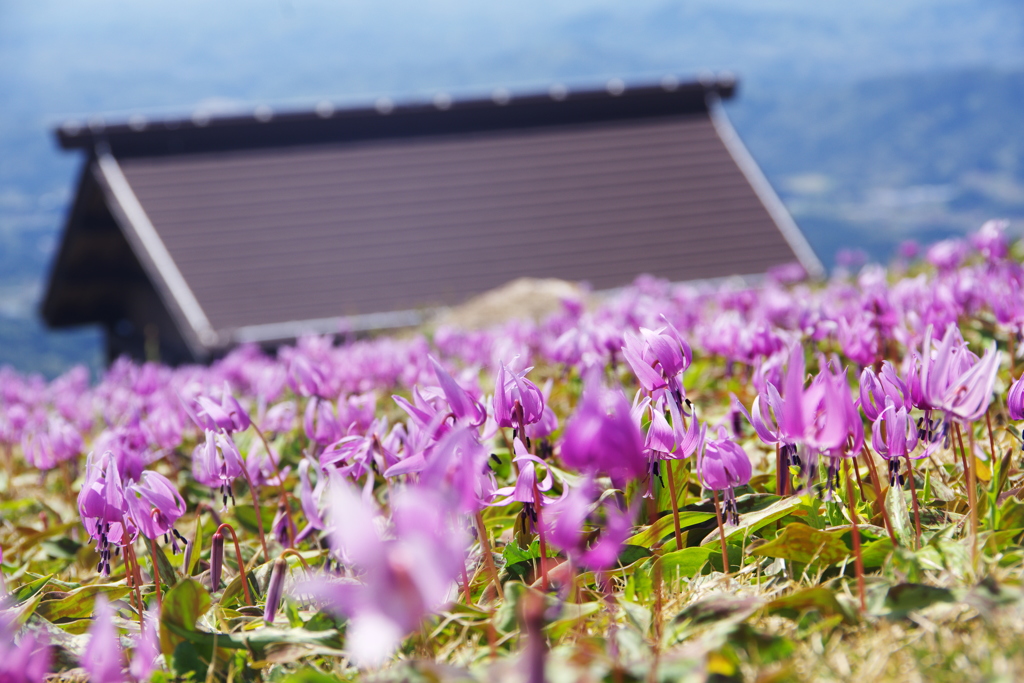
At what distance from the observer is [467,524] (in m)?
1.93

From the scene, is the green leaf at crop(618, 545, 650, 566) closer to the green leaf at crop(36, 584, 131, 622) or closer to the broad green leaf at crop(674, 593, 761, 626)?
the broad green leaf at crop(674, 593, 761, 626)

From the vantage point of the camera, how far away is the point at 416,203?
552 inches

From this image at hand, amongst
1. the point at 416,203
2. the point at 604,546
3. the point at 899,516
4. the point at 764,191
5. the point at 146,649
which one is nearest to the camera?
the point at 604,546

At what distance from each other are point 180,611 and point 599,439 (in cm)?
94

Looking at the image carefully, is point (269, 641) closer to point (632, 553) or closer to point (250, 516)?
point (632, 553)

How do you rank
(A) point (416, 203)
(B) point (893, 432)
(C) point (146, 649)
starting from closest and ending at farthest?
(C) point (146, 649) < (B) point (893, 432) < (A) point (416, 203)

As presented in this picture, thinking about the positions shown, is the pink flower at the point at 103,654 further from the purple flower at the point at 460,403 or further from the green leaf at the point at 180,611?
the purple flower at the point at 460,403

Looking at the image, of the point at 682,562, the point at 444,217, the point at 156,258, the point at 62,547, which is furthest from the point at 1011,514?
the point at 444,217

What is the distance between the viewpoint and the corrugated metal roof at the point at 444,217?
12375 mm

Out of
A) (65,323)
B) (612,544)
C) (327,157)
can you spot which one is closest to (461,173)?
(327,157)

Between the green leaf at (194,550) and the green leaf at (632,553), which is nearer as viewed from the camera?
the green leaf at (632,553)

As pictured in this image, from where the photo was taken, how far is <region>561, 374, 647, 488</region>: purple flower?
3.20ft

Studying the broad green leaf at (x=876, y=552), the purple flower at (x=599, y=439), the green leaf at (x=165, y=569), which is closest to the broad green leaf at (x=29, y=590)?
the green leaf at (x=165, y=569)

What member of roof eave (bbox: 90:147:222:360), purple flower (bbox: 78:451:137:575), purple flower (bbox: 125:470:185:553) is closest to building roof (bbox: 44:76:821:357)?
roof eave (bbox: 90:147:222:360)
